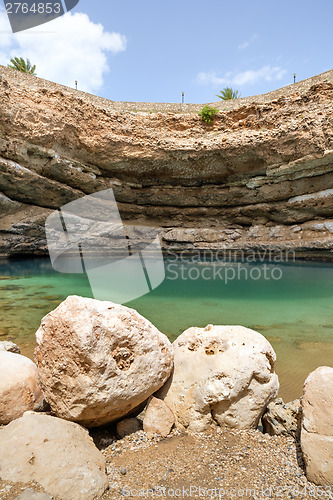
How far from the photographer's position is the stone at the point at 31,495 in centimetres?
165

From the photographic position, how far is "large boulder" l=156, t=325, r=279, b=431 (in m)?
2.64

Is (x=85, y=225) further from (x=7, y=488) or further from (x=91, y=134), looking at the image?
(x=7, y=488)

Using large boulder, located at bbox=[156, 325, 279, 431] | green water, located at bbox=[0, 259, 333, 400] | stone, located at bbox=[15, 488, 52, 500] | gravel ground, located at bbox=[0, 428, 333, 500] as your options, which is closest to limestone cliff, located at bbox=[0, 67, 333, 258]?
green water, located at bbox=[0, 259, 333, 400]

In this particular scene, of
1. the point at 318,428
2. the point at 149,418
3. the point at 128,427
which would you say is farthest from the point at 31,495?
the point at 318,428

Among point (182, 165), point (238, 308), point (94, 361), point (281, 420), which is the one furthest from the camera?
point (182, 165)

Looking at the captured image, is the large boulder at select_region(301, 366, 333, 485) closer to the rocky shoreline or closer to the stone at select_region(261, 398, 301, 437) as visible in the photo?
the rocky shoreline

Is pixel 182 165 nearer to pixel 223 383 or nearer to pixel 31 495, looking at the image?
pixel 223 383

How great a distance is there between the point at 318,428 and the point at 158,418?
1344 millimetres

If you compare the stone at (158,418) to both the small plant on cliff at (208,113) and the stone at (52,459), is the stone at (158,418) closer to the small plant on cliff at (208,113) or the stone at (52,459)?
the stone at (52,459)

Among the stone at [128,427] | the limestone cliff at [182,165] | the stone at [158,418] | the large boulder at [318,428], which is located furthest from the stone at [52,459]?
the limestone cliff at [182,165]

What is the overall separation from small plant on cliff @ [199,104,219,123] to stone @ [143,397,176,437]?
775 inches

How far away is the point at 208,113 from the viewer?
62.4 feet

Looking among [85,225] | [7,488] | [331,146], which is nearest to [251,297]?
[7,488]

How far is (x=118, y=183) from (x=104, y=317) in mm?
18584
